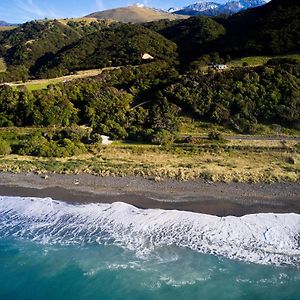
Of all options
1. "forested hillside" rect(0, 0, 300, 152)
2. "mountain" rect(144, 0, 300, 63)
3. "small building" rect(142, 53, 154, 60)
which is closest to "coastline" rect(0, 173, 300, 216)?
"forested hillside" rect(0, 0, 300, 152)

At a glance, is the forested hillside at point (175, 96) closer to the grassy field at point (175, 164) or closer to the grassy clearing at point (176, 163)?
the grassy clearing at point (176, 163)

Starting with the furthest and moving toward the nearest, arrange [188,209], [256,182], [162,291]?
[256,182] → [188,209] → [162,291]

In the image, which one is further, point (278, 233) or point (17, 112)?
point (17, 112)

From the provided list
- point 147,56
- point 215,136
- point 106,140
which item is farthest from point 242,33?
point 106,140

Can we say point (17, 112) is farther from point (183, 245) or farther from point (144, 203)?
point (183, 245)

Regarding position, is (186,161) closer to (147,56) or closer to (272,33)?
(272,33)

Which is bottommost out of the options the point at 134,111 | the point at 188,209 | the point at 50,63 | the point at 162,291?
the point at 162,291

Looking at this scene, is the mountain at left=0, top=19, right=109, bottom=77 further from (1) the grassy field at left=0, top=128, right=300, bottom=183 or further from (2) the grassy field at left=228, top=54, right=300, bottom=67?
(1) the grassy field at left=0, top=128, right=300, bottom=183

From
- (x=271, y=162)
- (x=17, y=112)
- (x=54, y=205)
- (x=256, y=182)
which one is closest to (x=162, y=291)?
(x=54, y=205)

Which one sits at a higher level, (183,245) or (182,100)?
(182,100)
